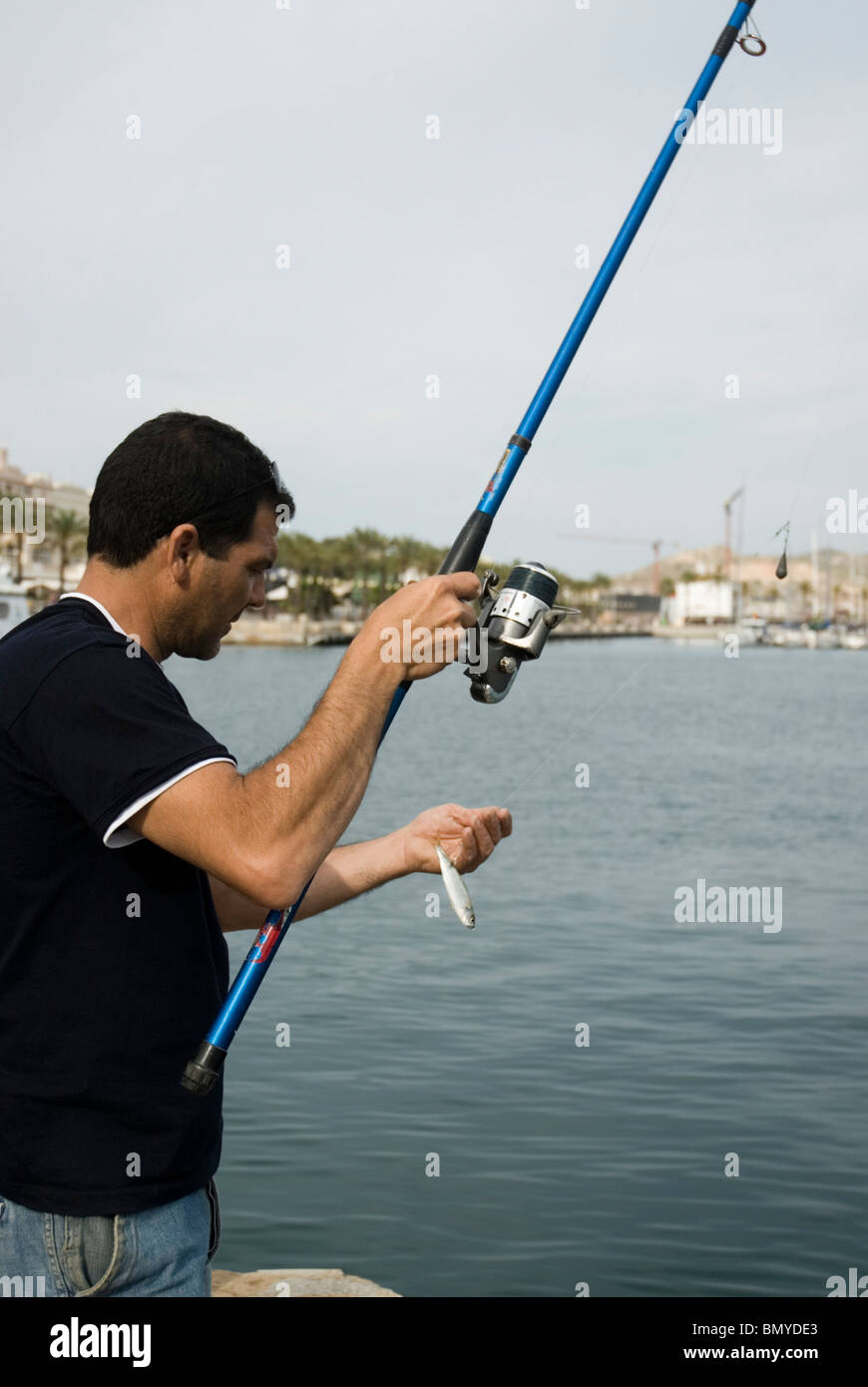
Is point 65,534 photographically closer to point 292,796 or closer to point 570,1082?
point 570,1082

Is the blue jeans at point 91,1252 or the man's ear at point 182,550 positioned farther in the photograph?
the man's ear at point 182,550

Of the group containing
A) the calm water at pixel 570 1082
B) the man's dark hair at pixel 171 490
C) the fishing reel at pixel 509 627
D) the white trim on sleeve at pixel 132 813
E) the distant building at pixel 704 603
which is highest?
the distant building at pixel 704 603

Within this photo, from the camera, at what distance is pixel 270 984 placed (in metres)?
13.7

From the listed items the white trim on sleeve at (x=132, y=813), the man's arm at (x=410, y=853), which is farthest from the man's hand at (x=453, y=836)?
the white trim on sleeve at (x=132, y=813)

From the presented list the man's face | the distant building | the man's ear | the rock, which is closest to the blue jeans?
the man's face

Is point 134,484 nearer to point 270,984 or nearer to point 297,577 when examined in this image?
point 270,984

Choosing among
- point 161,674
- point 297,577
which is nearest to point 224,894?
point 161,674

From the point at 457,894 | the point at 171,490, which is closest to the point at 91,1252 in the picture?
the point at 457,894

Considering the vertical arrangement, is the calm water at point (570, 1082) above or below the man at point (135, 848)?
below

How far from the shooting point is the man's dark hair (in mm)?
2551

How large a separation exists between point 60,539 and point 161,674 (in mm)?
111486

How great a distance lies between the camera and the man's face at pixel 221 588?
2607 mm

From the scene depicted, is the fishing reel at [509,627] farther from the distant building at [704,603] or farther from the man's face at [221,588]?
the distant building at [704,603]

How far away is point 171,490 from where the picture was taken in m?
2.55
